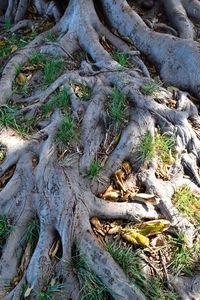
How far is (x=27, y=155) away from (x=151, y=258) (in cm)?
145

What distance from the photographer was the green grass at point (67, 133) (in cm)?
230

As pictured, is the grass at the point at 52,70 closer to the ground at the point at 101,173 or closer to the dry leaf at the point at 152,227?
the ground at the point at 101,173

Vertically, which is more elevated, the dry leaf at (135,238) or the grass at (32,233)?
the grass at (32,233)

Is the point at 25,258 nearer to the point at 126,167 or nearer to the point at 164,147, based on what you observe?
the point at 126,167

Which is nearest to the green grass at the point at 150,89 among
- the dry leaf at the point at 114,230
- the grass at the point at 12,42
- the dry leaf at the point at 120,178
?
the dry leaf at the point at 120,178

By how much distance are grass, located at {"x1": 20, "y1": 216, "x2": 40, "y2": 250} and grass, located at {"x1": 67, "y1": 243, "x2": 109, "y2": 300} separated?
39 centimetres

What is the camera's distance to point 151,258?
6.22 ft

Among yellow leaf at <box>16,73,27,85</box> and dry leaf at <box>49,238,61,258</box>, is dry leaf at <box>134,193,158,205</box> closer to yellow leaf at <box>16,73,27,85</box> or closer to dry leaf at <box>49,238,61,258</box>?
dry leaf at <box>49,238,61,258</box>

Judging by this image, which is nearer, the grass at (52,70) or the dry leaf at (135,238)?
the dry leaf at (135,238)

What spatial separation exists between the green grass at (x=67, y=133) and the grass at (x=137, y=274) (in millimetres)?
1015

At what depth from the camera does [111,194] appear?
2.12m

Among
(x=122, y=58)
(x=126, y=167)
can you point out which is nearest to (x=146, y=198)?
(x=126, y=167)

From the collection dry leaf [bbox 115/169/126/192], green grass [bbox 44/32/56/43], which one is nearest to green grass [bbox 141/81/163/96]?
dry leaf [bbox 115/169/126/192]

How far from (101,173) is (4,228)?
3.17 ft
